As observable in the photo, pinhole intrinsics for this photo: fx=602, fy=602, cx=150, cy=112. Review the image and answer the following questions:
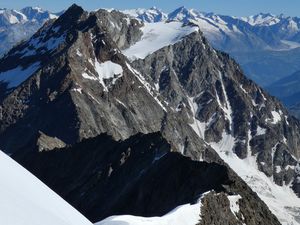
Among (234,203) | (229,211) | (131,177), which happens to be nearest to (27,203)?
(229,211)

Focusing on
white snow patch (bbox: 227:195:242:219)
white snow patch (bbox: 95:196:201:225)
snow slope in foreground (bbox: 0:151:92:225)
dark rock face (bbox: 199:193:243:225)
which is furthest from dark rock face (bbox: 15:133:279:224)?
snow slope in foreground (bbox: 0:151:92:225)

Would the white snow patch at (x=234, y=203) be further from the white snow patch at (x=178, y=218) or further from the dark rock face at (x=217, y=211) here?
the white snow patch at (x=178, y=218)

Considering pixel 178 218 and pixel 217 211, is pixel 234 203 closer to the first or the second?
pixel 217 211

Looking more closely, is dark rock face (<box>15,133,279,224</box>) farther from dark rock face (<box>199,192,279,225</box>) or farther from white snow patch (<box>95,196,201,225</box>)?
white snow patch (<box>95,196,201,225</box>)

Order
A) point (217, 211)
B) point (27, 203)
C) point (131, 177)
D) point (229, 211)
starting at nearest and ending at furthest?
point (27, 203) < point (217, 211) < point (229, 211) < point (131, 177)

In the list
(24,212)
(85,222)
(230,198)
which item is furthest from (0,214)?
(230,198)

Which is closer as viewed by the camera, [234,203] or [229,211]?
[229,211]

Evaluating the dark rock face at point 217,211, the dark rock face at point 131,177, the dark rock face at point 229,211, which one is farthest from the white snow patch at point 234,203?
the dark rock face at point 131,177
